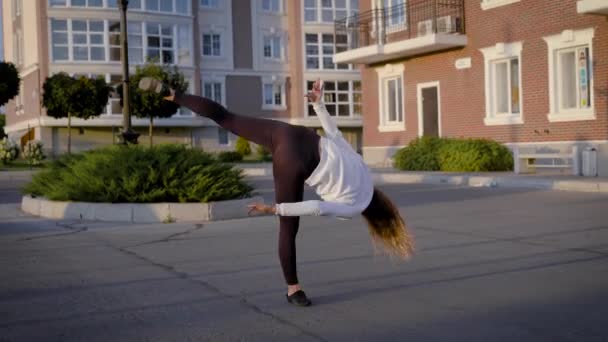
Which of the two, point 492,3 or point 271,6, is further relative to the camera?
point 271,6

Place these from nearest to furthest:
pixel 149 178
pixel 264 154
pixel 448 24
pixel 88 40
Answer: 1. pixel 149 178
2. pixel 448 24
3. pixel 264 154
4. pixel 88 40

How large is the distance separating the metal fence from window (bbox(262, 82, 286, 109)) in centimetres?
2285

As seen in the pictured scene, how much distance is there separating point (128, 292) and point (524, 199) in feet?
32.0

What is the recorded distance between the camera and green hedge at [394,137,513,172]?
21994 mm

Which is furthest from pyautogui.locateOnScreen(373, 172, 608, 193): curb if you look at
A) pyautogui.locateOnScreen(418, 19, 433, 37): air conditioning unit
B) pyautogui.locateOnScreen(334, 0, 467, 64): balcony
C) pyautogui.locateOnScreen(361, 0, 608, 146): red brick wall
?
pyautogui.locateOnScreen(418, 19, 433, 37): air conditioning unit

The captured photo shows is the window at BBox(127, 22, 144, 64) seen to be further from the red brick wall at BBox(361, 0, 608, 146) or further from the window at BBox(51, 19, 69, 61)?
the red brick wall at BBox(361, 0, 608, 146)

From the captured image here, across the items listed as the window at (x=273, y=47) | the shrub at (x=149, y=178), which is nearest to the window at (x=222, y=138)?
the window at (x=273, y=47)

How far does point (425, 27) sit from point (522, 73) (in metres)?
4.24

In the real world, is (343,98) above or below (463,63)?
above

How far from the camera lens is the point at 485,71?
2366cm

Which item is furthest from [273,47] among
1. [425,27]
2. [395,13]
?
[425,27]

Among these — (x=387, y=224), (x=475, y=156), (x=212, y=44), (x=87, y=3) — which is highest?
(x=87, y=3)

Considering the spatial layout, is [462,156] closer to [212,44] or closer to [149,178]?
[149,178]

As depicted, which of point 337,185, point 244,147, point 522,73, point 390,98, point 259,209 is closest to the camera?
point 259,209
